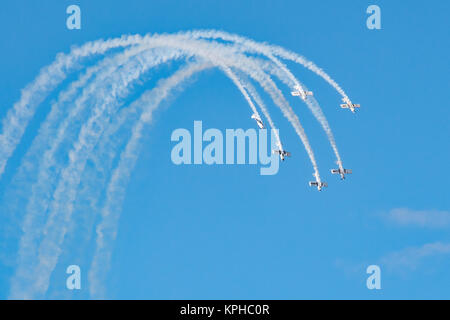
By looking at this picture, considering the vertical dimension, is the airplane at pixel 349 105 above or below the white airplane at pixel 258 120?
above

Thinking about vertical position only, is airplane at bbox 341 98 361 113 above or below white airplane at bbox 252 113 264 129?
above

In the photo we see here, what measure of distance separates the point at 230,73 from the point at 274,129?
23.2 ft
